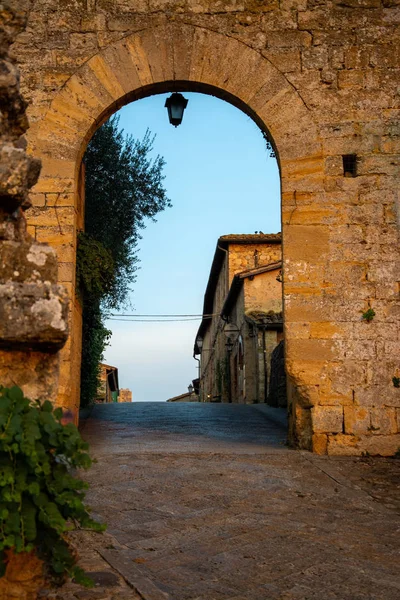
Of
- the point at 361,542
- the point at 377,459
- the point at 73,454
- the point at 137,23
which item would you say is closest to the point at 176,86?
the point at 137,23

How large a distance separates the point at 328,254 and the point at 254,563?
4.11 meters

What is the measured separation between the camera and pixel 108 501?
4.46 m

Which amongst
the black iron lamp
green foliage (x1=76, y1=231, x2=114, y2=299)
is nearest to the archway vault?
green foliage (x1=76, y1=231, x2=114, y2=299)

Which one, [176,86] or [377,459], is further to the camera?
[176,86]

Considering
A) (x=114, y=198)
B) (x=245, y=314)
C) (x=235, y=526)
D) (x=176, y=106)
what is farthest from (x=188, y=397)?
(x=235, y=526)

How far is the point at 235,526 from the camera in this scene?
3.94m

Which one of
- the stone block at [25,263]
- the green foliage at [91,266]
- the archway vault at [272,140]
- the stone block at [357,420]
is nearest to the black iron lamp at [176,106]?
the archway vault at [272,140]

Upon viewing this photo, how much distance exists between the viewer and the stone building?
54.7 feet

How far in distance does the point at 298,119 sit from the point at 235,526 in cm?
460

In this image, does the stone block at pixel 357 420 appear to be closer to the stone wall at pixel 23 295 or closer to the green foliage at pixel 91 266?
the green foliage at pixel 91 266

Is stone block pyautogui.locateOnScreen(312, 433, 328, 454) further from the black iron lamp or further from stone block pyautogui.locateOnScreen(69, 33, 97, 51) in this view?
stone block pyautogui.locateOnScreen(69, 33, 97, 51)

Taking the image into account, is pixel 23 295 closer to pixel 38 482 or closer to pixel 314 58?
pixel 38 482

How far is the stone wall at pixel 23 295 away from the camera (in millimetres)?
2186

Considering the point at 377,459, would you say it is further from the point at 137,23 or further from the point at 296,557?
the point at 137,23
